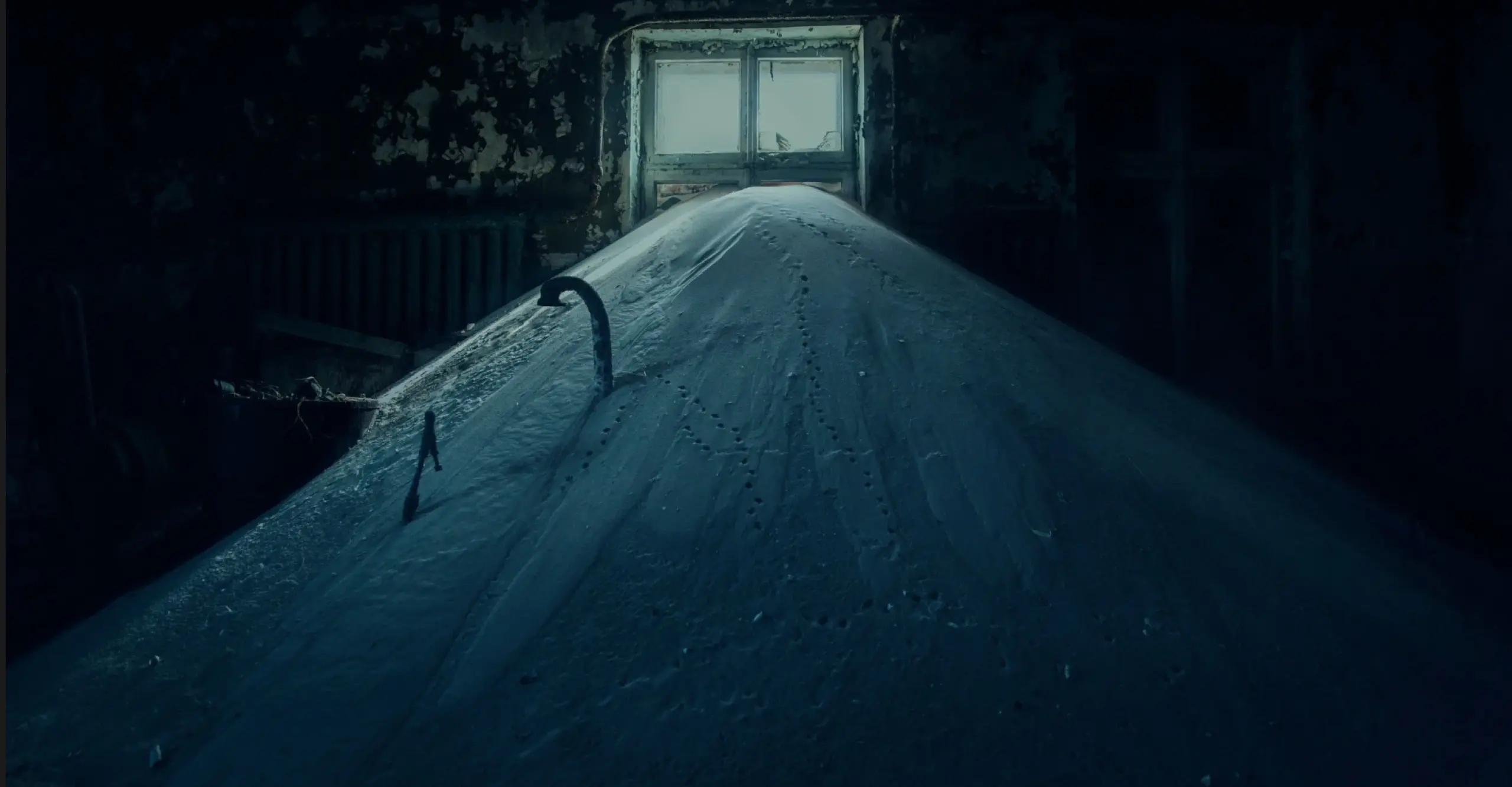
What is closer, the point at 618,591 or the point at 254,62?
the point at 618,591

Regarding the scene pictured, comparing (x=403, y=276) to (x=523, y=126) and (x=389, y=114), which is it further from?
(x=523, y=126)

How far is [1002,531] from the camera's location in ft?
4.54

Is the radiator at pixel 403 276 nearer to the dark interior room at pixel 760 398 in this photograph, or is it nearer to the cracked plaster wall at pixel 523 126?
the dark interior room at pixel 760 398

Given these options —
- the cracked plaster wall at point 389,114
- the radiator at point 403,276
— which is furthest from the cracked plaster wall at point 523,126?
the radiator at point 403,276

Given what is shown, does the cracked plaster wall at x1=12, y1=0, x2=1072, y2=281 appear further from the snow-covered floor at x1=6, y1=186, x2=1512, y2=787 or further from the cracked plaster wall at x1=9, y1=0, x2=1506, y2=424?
the snow-covered floor at x1=6, y1=186, x2=1512, y2=787

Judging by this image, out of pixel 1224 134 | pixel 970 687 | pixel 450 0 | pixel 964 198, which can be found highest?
pixel 450 0

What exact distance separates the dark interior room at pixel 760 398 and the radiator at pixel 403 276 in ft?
0.06

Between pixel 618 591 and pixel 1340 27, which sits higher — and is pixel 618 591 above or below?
below

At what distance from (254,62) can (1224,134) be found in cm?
409

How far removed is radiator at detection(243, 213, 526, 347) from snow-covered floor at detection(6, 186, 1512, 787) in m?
1.65

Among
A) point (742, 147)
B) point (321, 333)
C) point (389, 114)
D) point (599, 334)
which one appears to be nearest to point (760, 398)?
point (599, 334)

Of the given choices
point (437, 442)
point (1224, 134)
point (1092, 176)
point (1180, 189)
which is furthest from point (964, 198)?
point (437, 442)

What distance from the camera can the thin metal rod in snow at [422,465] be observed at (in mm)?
1542

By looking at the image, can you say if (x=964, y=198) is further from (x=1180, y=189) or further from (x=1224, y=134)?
(x=1224, y=134)
